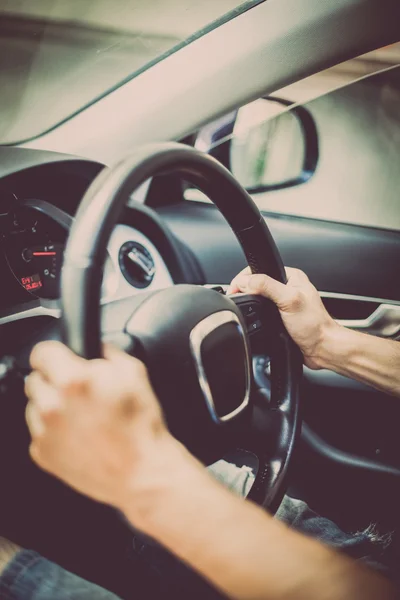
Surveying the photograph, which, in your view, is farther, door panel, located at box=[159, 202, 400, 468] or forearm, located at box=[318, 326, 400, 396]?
door panel, located at box=[159, 202, 400, 468]

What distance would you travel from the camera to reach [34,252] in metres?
1.27

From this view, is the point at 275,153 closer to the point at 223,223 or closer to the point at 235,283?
the point at 223,223

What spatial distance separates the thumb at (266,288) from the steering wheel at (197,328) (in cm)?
2

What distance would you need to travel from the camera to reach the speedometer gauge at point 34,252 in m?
1.21

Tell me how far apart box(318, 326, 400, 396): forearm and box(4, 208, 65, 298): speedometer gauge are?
27.8 inches

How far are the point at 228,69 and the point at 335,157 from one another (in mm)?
921

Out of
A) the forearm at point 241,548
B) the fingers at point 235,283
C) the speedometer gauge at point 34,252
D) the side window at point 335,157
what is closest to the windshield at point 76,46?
the speedometer gauge at point 34,252

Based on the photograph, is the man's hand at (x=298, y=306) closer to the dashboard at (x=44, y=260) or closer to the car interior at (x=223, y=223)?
the car interior at (x=223, y=223)

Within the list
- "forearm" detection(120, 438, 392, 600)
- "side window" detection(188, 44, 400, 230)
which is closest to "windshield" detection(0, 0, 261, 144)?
"side window" detection(188, 44, 400, 230)

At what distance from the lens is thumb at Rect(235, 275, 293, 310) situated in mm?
990

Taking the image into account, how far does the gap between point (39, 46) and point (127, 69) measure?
2.10 feet

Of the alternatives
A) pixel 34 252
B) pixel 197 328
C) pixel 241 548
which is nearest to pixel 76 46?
pixel 34 252

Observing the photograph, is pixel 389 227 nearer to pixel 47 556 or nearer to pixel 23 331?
pixel 23 331

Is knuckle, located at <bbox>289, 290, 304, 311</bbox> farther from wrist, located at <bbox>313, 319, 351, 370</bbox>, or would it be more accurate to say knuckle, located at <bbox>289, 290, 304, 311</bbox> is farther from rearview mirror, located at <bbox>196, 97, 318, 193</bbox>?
rearview mirror, located at <bbox>196, 97, 318, 193</bbox>
